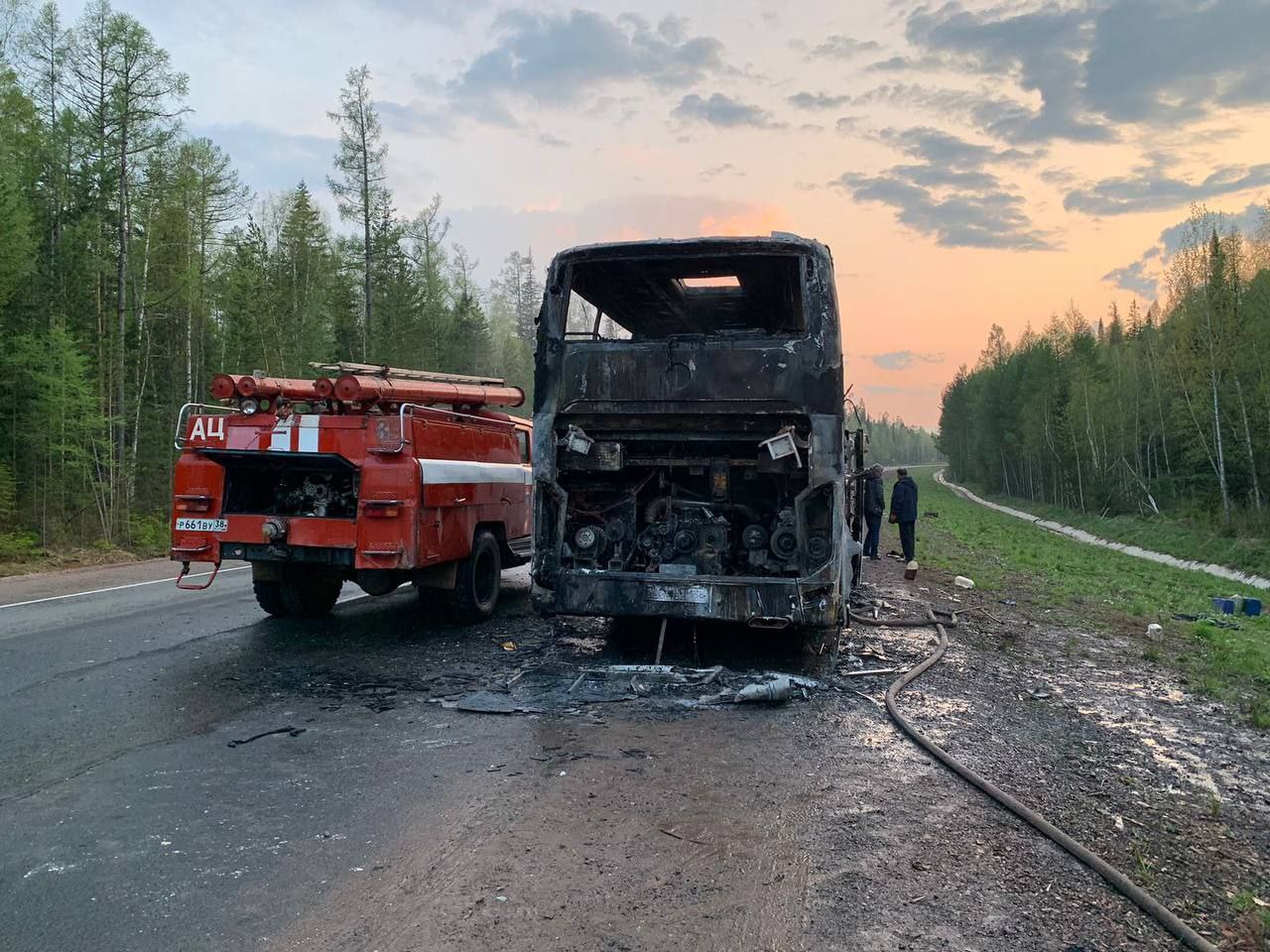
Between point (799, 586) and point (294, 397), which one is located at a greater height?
point (294, 397)

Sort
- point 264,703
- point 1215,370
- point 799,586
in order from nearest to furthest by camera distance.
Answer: point 264,703
point 799,586
point 1215,370

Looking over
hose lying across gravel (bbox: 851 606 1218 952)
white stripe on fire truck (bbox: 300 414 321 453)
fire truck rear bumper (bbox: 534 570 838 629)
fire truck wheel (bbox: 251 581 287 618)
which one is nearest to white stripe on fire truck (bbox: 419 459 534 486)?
white stripe on fire truck (bbox: 300 414 321 453)

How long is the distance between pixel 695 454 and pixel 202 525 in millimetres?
4567

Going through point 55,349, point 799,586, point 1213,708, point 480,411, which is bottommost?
point 1213,708

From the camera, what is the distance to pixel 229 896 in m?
3.15

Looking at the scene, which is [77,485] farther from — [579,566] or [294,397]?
[579,566]

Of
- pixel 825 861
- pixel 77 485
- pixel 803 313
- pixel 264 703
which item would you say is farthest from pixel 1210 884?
pixel 77 485

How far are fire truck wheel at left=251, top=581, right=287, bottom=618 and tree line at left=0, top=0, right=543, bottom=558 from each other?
10.6 metres

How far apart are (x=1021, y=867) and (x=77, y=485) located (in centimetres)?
2261

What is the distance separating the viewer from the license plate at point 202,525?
7.60 meters

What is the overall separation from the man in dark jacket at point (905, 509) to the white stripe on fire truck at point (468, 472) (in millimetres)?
7428

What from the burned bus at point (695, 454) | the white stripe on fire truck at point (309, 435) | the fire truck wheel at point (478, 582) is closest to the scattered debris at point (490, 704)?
the burned bus at point (695, 454)

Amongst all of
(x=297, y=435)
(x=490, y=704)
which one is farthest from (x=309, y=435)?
(x=490, y=704)

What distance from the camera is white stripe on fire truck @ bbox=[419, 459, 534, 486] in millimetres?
7539
